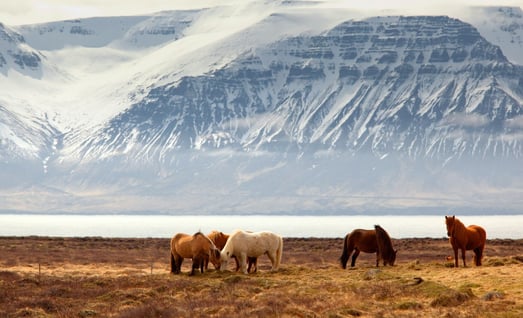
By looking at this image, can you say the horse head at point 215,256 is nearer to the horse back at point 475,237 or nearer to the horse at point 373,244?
the horse at point 373,244

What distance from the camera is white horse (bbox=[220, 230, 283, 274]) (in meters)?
57.7

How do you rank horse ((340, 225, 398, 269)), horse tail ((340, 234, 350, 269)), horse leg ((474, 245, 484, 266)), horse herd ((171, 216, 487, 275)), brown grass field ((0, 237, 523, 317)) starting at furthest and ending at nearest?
horse tail ((340, 234, 350, 269)) < horse ((340, 225, 398, 269)) < horse herd ((171, 216, 487, 275)) < horse leg ((474, 245, 484, 266)) < brown grass field ((0, 237, 523, 317))

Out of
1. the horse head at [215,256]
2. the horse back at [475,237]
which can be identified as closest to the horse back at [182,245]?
the horse head at [215,256]

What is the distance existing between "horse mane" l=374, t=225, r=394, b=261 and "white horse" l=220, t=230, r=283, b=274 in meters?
4.51

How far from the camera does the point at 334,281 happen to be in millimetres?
50500

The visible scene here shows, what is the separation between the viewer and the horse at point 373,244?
58094mm

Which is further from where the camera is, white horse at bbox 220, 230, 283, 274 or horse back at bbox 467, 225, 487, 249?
white horse at bbox 220, 230, 283, 274

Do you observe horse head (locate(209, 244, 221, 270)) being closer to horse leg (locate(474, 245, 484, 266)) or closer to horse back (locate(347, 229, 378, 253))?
horse back (locate(347, 229, 378, 253))

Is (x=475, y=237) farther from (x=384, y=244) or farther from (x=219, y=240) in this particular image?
(x=219, y=240)

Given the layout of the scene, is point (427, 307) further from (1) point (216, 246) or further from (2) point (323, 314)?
(1) point (216, 246)

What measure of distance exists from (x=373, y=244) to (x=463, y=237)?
5.43 m

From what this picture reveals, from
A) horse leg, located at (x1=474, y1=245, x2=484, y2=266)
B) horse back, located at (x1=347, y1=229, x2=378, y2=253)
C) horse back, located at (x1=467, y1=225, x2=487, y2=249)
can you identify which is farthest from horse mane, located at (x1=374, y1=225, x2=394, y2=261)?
horse leg, located at (x1=474, y1=245, x2=484, y2=266)

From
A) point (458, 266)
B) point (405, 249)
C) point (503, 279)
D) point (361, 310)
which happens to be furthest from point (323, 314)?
point (405, 249)

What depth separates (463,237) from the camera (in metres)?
54.9
